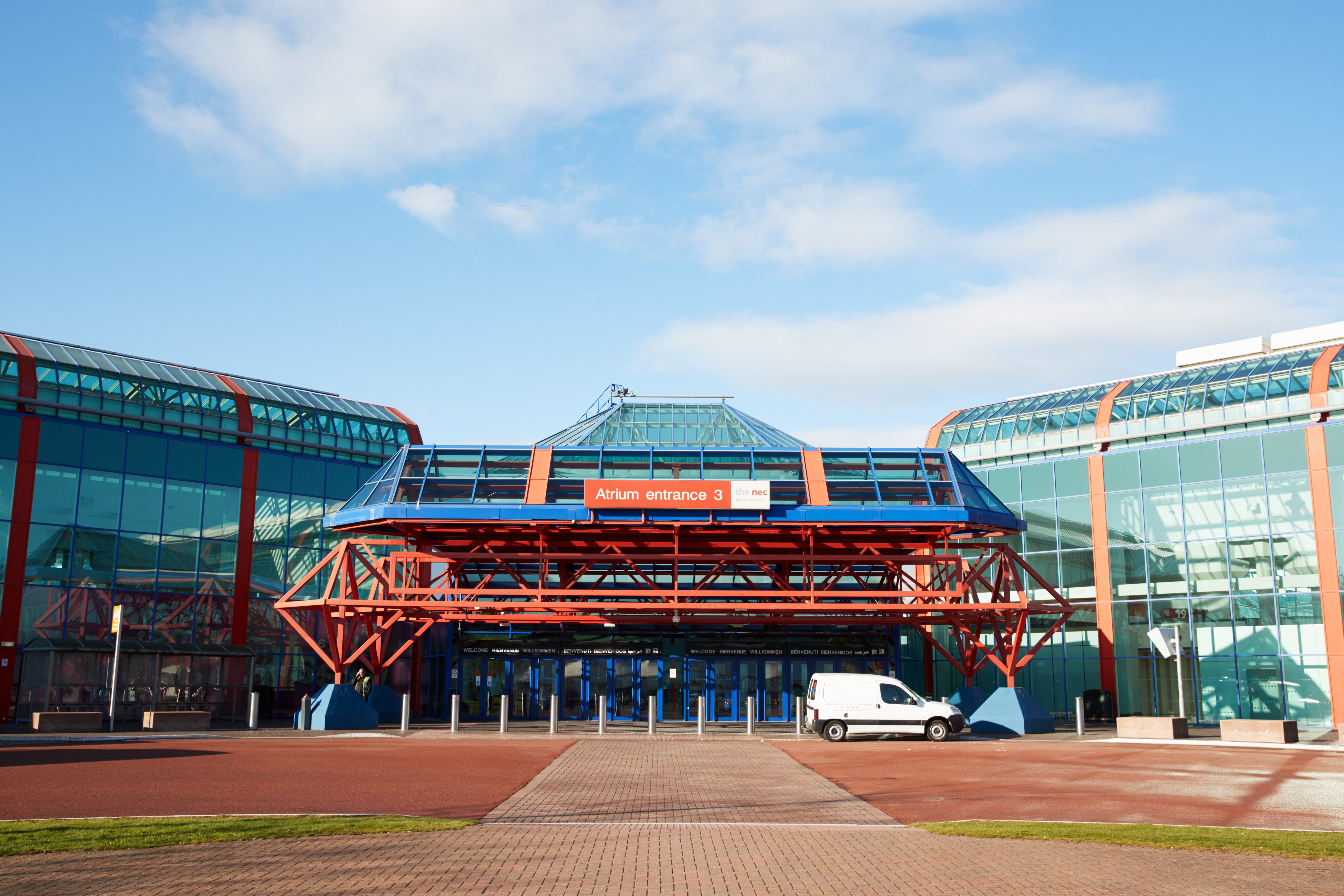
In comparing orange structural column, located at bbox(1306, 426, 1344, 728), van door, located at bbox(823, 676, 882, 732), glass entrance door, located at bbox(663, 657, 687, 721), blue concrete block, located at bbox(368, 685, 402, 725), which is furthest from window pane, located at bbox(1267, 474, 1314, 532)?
blue concrete block, located at bbox(368, 685, 402, 725)

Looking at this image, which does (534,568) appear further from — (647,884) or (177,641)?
(647,884)

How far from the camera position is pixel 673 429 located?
151ft

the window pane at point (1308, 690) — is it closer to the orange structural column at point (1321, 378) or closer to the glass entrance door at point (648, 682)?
the orange structural column at point (1321, 378)

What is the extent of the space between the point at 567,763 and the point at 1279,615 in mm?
25992

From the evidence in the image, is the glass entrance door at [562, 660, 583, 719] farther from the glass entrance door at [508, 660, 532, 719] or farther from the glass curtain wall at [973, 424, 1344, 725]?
the glass curtain wall at [973, 424, 1344, 725]

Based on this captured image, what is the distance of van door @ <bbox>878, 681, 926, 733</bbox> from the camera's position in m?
28.5

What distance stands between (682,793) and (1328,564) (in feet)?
91.9

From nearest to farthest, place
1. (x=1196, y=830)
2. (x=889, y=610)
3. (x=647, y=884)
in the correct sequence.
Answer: (x=647, y=884) → (x=1196, y=830) → (x=889, y=610)

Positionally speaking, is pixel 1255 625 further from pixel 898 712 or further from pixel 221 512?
pixel 221 512

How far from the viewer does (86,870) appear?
8.94 meters

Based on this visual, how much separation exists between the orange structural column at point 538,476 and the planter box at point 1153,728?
17.0 metres

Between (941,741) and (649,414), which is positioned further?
(649,414)

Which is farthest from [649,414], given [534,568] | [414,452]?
[414,452]

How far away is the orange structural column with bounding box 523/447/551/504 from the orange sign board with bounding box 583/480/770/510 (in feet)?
6.52
